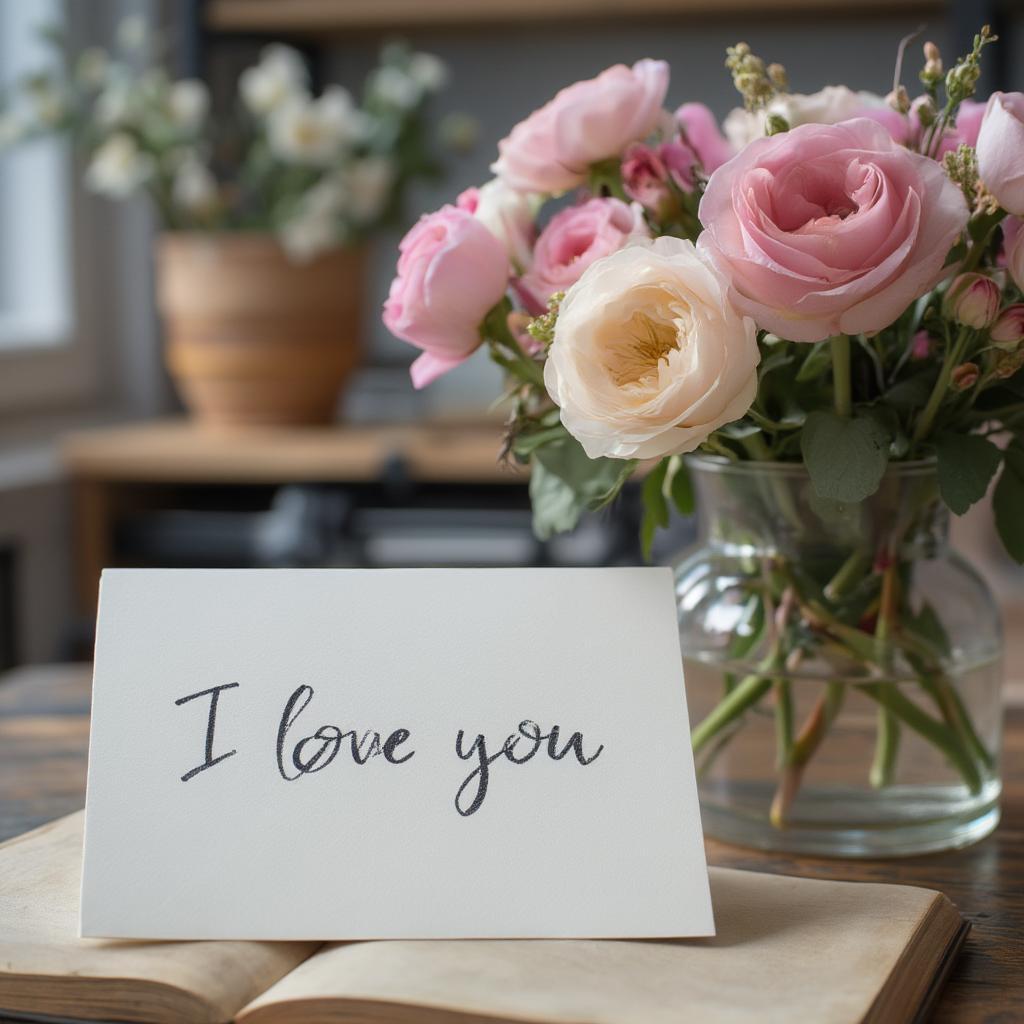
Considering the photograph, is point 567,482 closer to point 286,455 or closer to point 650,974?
point 650,974

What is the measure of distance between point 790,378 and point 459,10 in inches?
57.1

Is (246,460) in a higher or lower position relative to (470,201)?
lower

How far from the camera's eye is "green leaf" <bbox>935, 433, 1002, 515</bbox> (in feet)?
1.90

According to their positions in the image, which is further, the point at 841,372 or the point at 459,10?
the point at 459,10

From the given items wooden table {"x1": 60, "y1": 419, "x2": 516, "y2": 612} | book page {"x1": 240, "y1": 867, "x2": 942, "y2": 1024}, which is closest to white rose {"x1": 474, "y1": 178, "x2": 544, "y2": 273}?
book page {"x1": 240, "y1": 867, "x2": 942, "y2": 1024}

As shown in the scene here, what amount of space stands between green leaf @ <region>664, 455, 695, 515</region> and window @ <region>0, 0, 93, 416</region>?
1.55 metres

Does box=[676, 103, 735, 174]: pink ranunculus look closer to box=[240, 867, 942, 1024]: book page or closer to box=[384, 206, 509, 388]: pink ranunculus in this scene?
box=[384, 206, 509, 388]: pink ranunculus

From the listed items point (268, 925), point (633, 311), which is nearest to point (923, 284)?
point (633, 311)

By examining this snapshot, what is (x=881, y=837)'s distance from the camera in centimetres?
66

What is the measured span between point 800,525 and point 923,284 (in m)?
0.15

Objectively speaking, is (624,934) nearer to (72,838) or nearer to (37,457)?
(72,838)

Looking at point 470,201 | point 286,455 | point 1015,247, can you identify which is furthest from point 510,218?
point 286,455

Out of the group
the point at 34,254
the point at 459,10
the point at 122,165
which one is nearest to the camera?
the point at 122,165

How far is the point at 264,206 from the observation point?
1967 millimetres
